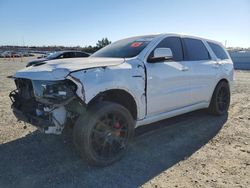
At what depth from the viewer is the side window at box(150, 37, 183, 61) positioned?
4930 millimetres

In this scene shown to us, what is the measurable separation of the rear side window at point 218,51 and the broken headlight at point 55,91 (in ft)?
12.7

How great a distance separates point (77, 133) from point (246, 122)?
407cm

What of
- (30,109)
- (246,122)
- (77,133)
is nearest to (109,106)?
(77,133)

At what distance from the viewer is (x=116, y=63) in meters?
4.09

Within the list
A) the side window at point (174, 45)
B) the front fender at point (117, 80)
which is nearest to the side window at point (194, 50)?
the side window at point (174, 45)

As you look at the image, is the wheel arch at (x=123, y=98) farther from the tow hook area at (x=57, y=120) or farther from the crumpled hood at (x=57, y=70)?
the tow hook area at (x=57, y=120)

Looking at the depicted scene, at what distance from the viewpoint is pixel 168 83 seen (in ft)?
15.5

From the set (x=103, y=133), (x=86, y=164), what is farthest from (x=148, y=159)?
(x=86, y=164)

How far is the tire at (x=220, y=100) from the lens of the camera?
6.30m

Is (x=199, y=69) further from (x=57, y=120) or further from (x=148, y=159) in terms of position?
(x=57, y=120)

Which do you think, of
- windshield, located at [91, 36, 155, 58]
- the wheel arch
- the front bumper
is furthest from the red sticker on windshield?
the front bumper

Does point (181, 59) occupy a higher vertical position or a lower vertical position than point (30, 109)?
higher

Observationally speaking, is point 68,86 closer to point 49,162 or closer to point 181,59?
point 49,162

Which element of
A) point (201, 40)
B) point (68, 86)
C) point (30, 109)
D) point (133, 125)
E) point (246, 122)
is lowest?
point (246, 122)
